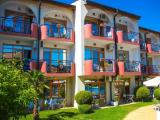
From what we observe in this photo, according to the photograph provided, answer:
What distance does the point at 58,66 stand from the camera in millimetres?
26500

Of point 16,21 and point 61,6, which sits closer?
point 16,21

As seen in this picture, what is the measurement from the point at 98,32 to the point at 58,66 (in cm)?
691

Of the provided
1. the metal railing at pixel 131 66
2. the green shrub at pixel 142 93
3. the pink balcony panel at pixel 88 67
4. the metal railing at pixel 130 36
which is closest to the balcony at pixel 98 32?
the metal railing at pixel 130 36

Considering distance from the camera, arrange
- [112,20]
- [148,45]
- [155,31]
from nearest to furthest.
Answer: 1. [112,20]
2. [148,45]
3. [155,31]

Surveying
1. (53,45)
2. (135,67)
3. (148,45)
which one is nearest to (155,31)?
(148,45)

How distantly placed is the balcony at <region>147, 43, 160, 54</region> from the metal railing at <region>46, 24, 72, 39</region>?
48.2 feet

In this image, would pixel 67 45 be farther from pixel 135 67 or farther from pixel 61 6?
pixel 135 67

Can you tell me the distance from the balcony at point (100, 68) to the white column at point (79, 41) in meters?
0.66

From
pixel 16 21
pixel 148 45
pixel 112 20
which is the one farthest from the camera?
pixel 148 45

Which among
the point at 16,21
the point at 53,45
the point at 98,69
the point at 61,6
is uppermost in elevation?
the point at 61,6

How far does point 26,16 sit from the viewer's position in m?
26.8

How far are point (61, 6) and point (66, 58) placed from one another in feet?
17.9

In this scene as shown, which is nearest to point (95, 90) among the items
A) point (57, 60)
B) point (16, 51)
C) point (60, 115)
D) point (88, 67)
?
point (88, 67)

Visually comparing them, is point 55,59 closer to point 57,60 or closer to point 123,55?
point 57,60
